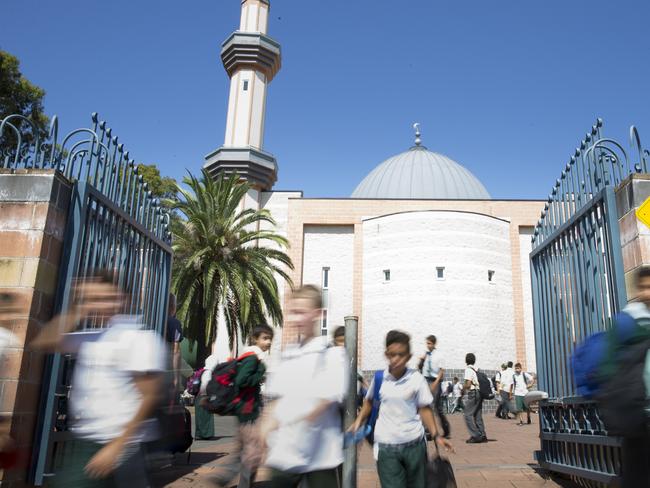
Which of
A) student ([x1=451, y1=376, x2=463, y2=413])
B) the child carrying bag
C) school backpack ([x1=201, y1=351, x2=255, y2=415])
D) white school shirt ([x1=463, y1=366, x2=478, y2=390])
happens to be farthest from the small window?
the child carrying bag

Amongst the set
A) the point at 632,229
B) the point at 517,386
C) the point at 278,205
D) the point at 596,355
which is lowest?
the point at 517,386

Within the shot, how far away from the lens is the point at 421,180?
129 ft

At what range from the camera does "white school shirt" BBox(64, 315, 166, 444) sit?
9.46 ft

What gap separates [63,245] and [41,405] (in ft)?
4.67

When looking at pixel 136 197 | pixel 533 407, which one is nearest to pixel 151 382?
pixel 136 197

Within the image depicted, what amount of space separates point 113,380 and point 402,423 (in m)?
2.04

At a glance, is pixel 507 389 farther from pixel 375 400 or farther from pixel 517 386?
pixel 375 400

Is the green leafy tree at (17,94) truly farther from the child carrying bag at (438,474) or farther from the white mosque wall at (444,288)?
the child carrying bag at (438,474)

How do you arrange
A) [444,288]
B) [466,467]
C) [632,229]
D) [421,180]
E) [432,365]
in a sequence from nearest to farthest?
[632,229] → [466,467] → [432,365] → [444,288] → [421,180]

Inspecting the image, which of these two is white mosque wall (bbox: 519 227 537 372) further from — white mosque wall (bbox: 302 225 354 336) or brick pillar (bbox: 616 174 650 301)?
brick pillar (bbox: 616 174 650 301)

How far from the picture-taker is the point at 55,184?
17.0 feet

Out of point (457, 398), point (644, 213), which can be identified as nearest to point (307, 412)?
point (644, 213)

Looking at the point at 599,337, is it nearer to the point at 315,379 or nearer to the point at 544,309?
the point at 315,379

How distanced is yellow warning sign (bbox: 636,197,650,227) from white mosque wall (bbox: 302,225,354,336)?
2705cm
